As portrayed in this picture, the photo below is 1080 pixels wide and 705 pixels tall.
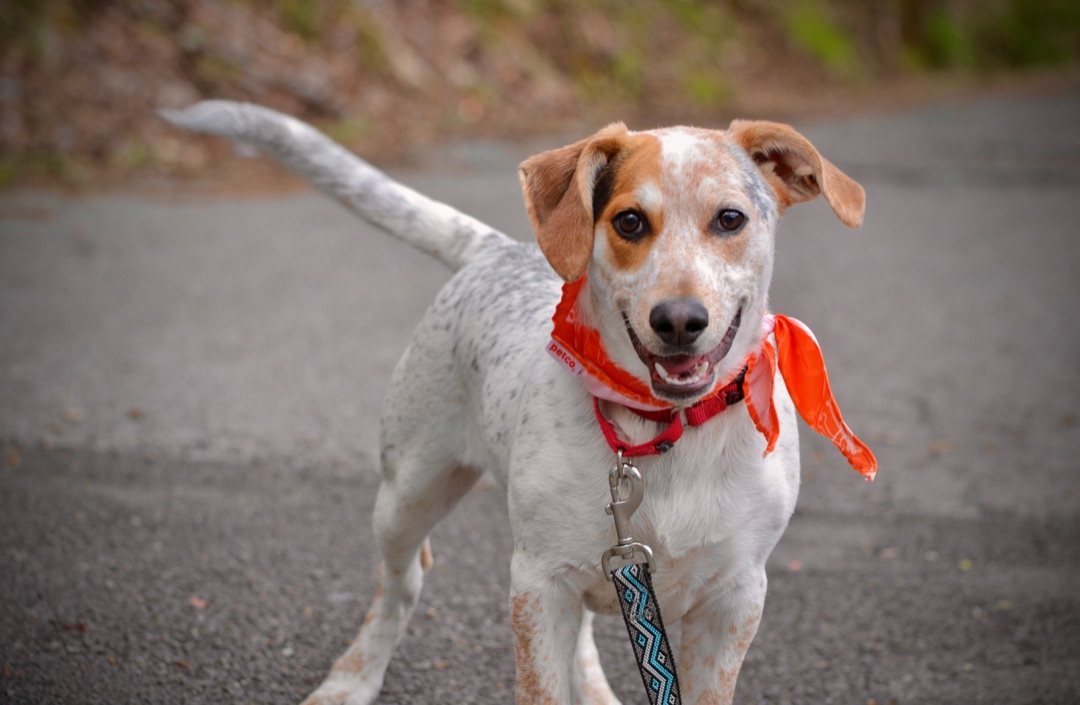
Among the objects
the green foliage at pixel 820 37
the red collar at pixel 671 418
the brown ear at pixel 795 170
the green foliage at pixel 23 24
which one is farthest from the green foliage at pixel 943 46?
the red collar at pixel 671 418

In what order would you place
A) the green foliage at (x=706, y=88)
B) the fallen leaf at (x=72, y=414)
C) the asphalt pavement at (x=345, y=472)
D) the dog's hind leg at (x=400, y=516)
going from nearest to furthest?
the dog's hind leg at (x=400, y=516)
the asphalt pavement at (x=345, y=472)
the fallen leaf at (x=72, y=414)
the green foliage at (x=706, y=88)

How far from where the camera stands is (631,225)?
2.54 m

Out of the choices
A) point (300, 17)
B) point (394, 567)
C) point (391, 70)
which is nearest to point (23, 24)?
point (300, 17)

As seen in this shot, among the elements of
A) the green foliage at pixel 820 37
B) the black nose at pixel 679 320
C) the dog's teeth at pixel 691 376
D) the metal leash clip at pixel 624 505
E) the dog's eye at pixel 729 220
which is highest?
the dog's eye at pixel 729 220

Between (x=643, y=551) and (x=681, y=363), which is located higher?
(x=681, y=363)

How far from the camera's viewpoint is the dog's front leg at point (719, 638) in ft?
8.73

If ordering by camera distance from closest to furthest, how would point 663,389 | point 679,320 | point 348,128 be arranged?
1. point 679,320
2. point 663,389
3. point 348,128

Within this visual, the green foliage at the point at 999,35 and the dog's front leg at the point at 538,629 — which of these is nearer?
the dog's front leg at the point at 538,629

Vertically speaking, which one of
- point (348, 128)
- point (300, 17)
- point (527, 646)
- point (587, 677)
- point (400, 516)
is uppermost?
point (527, 646)

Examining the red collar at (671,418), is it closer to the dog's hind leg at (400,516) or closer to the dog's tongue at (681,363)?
the dog's tongue at (681,363)

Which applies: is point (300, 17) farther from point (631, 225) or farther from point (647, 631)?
point (647, 631)

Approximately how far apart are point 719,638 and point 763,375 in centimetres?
70

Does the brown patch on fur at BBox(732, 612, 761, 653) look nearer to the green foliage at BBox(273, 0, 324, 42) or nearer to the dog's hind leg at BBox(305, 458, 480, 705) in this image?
the dog's hind leg at BBox(305, 458, 480, 705)

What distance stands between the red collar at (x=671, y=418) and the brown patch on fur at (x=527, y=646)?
0.45 metres
